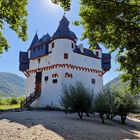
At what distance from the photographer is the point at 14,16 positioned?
17641mm

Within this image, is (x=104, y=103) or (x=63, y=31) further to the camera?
(x=63, y=31)

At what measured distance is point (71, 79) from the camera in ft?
172

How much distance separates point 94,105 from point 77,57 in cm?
2431

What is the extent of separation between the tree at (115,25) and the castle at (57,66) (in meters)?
31.8

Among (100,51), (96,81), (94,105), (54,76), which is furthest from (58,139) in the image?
(100,51)

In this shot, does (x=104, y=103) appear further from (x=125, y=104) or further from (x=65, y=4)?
(x=65, y=4)

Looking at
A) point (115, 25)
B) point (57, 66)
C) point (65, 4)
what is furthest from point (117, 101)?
point (57, 66)

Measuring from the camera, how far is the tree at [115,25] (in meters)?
16.0

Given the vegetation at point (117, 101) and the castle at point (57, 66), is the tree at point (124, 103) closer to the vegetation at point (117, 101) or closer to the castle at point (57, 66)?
the vegetation at point (117, 101)

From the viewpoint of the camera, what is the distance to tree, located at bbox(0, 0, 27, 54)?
1641 centimetres

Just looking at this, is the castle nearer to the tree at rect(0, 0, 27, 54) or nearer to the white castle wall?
the white castle wall

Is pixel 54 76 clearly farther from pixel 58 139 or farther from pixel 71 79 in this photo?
pixel 58 139

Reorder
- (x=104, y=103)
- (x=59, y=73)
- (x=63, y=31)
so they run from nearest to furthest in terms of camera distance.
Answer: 1. (x=104, y=103)
2. (x=59, y=73)
3. (x=63, y=31)

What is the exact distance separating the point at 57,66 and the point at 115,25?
3542cm
